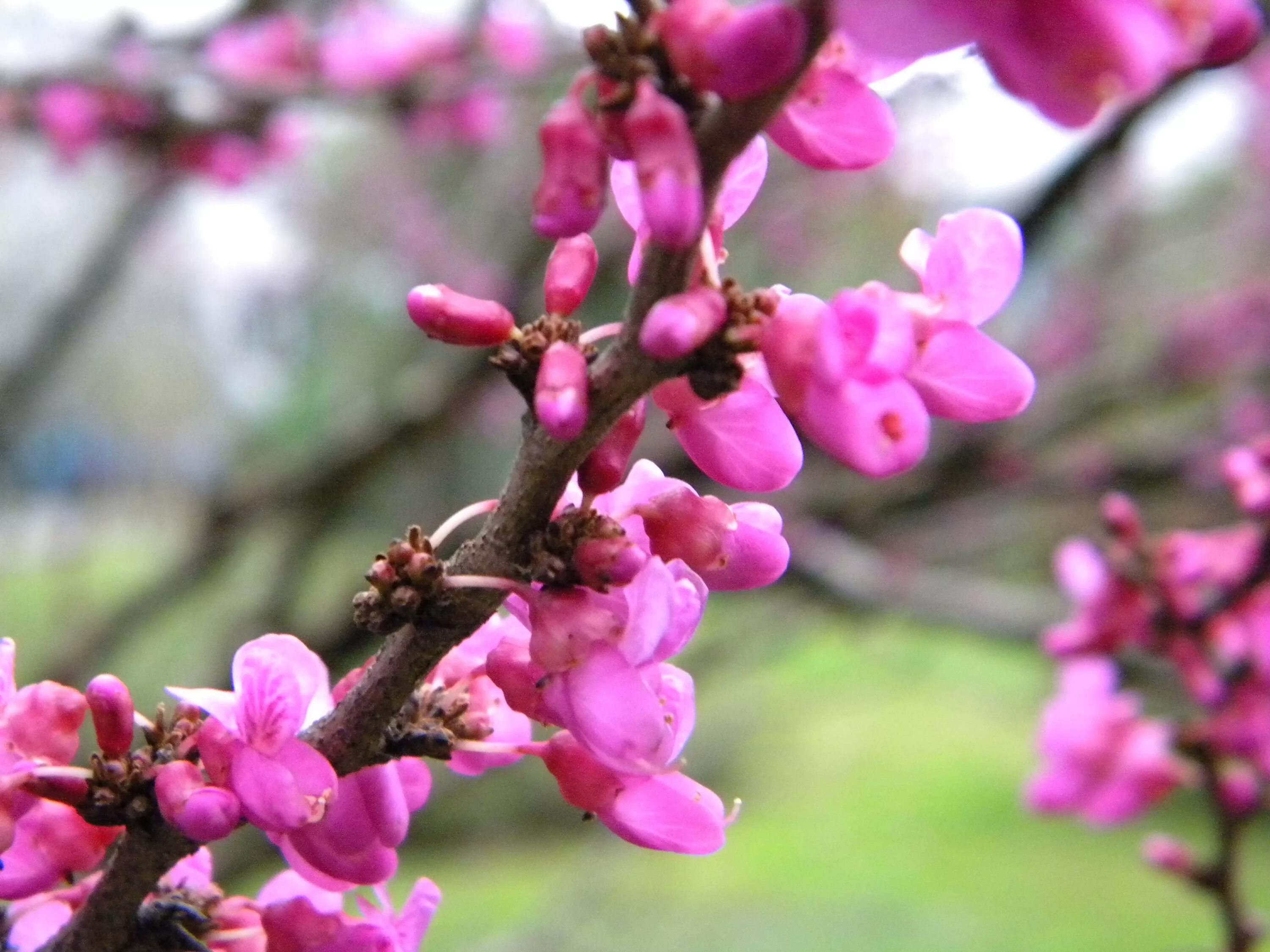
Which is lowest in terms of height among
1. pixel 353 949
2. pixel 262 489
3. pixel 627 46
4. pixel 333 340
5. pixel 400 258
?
pixel 333 340

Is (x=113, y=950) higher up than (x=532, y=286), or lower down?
higher up

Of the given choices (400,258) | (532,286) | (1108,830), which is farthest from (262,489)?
(1108,830)

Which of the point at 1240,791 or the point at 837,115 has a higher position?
the point at 837,115

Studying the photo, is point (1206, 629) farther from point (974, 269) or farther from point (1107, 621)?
point (974, 269)

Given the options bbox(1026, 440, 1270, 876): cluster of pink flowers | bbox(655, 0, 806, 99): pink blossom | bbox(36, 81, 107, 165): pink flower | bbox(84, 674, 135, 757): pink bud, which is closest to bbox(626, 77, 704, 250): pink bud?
bbox(655, 0, 806, 99): pink blossom

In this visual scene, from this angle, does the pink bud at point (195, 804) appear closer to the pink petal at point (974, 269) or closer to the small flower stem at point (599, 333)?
the small flower stem at point (599, 333)

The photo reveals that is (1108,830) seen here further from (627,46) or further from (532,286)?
(627,46)

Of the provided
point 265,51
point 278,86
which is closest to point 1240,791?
point 278,86
